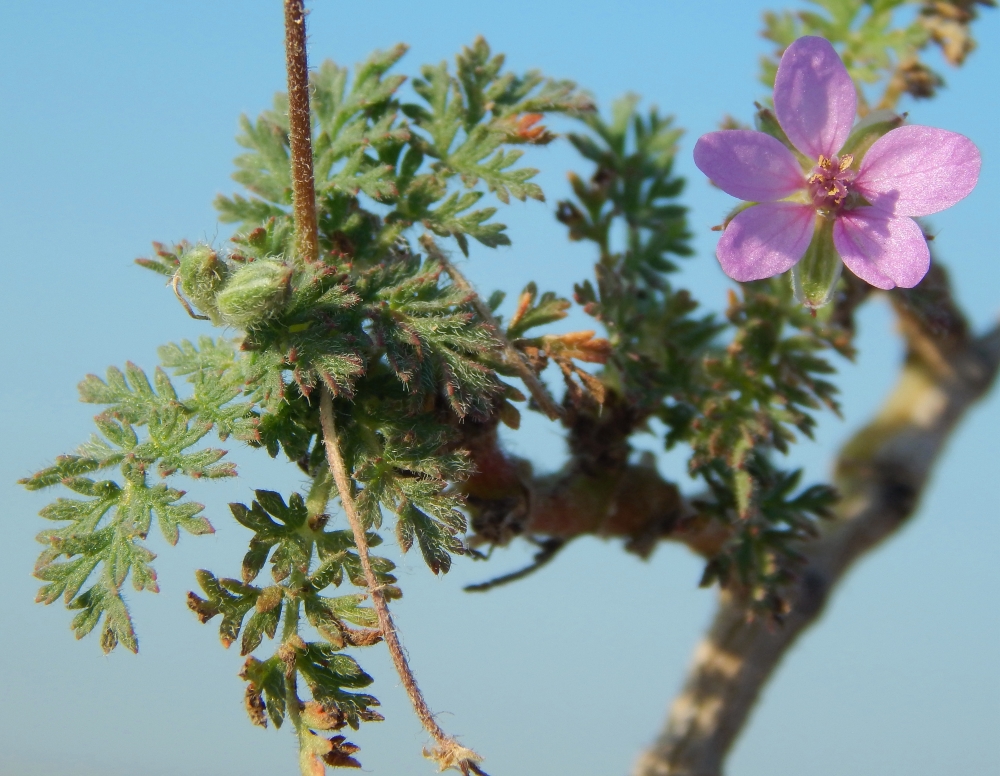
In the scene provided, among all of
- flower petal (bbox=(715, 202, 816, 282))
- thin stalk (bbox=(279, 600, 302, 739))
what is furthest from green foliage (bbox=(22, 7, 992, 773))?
flower petal (bbox=(715, 202, 816, 282))

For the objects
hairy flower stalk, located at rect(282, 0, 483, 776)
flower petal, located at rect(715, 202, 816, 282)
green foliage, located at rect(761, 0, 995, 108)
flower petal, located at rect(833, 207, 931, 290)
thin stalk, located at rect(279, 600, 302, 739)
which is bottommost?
thin stalk, located at rect(279, 600, 302, 739)

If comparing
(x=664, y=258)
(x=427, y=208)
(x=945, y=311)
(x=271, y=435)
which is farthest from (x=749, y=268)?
(x=945, y=311)

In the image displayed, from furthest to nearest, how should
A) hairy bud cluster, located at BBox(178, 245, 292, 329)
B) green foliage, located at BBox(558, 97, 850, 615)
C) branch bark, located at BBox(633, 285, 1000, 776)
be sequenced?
branch bark, located at BBox(633, 285, 1000, 776), green foliage, located at BBox(558, 97, 850, 615), hairy bud cluster, located at BBox(178, 245, 292, 329)

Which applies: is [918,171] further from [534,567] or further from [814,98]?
[534,567]

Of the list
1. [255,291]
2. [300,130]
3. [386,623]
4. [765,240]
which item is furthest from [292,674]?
[765,240]

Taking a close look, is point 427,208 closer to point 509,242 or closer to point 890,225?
point 509,242

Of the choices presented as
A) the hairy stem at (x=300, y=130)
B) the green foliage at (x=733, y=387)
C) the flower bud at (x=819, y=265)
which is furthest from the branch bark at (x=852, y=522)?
the hairy stem at (x=300, y=130)

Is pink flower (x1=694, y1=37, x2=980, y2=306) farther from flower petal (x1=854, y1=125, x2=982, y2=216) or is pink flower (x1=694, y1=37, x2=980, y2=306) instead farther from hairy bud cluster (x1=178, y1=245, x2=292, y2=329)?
hairy bud cluster (x1=178, y1=245, x2=292, y2=329)
